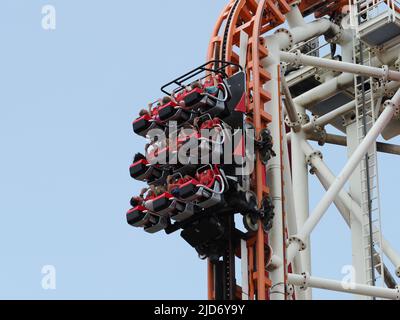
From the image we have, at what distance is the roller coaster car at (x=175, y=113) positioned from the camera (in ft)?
113

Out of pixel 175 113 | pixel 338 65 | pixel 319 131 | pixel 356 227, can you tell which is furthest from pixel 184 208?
pixel 319 131

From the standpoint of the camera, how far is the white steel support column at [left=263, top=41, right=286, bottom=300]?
34281 mm

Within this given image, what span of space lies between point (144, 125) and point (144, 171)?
3.25 feet

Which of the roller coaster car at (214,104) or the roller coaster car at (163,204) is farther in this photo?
the roller coaster car at (214,104)

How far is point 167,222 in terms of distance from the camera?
3453 cm

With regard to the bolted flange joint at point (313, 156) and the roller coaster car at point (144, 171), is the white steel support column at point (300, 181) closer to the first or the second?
the bolted flange joint at point (313, 156)

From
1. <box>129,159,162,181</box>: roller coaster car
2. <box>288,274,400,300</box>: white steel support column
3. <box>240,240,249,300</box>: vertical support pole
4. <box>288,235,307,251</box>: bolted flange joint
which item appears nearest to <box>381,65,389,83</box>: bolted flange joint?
<box>288,235,307,251</box>: bolted flange joint

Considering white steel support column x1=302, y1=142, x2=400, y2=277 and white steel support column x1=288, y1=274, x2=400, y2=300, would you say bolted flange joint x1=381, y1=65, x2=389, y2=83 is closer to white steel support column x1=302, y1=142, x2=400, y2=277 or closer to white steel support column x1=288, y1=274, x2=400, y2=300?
white steel support column x1=302, y1=142, x2=400, y2=277

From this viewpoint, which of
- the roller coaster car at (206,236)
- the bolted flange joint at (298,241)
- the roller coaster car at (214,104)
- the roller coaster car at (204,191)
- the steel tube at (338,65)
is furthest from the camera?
the steel tube at (338,65)

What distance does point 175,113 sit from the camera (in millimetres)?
34375

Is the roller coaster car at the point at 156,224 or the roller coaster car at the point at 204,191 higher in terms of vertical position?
the roller coaster car at the point at 204,191

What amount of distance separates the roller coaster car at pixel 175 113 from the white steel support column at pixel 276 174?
83.9 inches

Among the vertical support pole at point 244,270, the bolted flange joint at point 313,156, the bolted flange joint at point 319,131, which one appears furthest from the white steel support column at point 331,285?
the bolted flange joint at point 319,131
